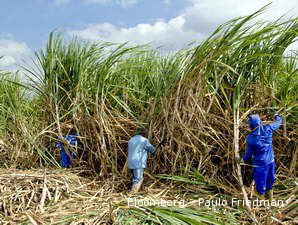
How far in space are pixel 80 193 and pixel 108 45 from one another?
1754mm

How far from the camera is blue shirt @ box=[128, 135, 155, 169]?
3.49 metres

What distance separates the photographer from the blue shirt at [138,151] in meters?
3.49

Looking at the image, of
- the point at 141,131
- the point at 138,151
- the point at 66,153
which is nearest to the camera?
the point at 138,151

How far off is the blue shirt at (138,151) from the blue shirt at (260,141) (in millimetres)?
944

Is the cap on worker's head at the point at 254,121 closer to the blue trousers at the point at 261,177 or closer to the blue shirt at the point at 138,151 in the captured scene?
the blue trousers at the point at 261,177

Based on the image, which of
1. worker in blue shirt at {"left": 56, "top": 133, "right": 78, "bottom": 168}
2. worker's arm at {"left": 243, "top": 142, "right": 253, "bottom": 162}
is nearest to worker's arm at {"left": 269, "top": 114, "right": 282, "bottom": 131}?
worker's arm at {"left": 243, "top": 142, "right": 253, "bottom": 162}

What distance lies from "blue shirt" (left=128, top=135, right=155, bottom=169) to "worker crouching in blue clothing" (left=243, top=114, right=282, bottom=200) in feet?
3.11

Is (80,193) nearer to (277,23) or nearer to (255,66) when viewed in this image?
(255,66)

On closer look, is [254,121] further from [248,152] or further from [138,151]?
[138,151]

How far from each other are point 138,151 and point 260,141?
1.11m

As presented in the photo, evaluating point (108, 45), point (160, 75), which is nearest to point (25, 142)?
point (108, 45)

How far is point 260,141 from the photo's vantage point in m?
3.06

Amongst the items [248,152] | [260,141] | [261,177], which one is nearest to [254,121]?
[260,141]

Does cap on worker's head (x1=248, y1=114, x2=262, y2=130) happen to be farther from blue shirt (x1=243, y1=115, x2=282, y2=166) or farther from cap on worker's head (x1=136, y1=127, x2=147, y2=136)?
cap on worker's head (x1=136, y1=127, x2=147, y2=136)
